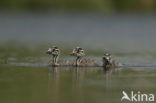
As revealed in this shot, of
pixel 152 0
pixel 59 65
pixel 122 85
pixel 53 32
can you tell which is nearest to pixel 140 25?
pixel 53 32

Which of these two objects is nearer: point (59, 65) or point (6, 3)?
point (59, 65)

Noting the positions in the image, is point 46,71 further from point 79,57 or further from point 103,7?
point 103,7

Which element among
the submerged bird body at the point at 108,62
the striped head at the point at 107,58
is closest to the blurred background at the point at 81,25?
the submerged bird body at the point at 108,62

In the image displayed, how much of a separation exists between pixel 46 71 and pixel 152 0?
34534mm

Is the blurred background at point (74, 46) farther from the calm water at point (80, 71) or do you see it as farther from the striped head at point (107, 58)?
the striped head at point (107, 58)

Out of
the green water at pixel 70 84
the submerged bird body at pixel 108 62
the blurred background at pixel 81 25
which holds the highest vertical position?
the blurred background at pixel 81 25

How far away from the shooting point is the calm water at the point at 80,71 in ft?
53.4

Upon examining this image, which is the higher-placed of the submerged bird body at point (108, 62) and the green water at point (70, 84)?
the submerged bird body at point (108, 62)

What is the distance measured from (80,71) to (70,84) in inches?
81.8

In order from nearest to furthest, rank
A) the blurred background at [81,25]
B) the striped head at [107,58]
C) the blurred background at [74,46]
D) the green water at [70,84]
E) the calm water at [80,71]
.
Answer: the green water at [70,84] < the calm water at [80,71] < the blurred background at [74,46] < the striped head at [107,58] < the blurred background at [81,25]

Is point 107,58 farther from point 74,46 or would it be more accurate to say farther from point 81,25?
point 81,25

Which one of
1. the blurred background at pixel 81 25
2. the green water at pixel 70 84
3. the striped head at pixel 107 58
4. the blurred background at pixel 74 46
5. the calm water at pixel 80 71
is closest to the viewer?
the green water at pixel 70 84

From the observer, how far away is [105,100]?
15.5 m

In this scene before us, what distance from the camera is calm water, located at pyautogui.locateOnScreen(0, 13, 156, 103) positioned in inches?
641
